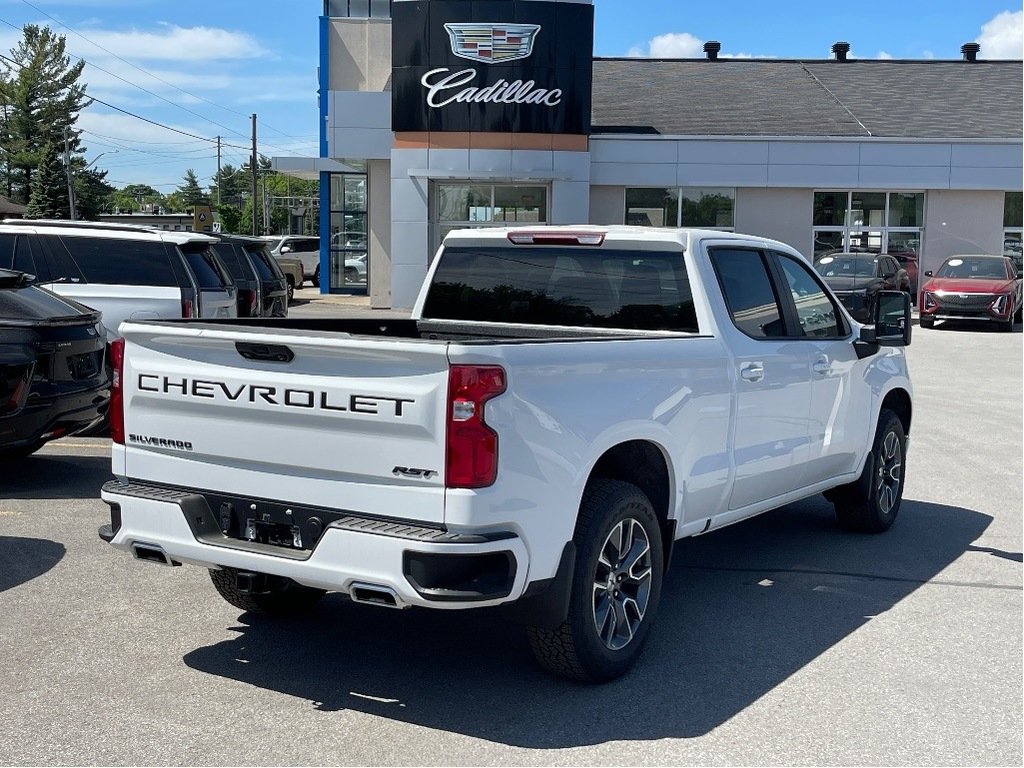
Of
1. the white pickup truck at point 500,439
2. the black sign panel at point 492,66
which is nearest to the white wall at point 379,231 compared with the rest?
the black sign panel at point 492,66

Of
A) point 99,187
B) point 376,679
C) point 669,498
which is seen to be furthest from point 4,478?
point 99,187

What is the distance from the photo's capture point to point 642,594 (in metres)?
5.29

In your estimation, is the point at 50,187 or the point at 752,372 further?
the point at 50,187

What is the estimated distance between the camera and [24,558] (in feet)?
22.5

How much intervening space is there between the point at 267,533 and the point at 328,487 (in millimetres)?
373

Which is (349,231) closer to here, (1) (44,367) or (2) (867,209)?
(2) (867,209)

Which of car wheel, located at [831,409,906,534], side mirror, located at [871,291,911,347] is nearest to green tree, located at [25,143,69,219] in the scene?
car wheel, located at [831,409,906,534]

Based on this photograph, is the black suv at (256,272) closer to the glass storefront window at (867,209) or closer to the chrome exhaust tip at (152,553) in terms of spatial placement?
the chrome exhaust tip at (152,553)

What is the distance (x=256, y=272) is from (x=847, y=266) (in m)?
15.3

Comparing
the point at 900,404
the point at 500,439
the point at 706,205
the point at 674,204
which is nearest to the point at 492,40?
the point at 674,204

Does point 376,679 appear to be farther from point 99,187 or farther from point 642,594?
point 99,187

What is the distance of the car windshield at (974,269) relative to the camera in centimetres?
2706

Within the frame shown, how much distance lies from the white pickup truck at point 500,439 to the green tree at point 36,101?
8746 cm

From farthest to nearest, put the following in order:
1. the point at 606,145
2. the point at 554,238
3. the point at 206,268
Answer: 1. the point at 606,145
2. the point at 206,268
3. the point at 554,238
